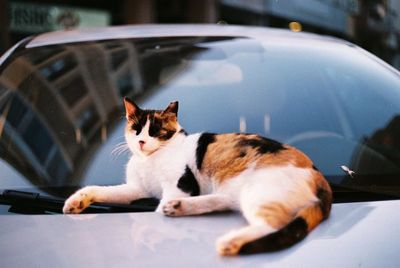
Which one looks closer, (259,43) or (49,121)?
(49,121)

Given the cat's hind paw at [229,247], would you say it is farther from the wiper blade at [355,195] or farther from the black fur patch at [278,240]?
the wiper blade at [355,195]

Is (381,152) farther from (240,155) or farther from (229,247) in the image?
(229,247)

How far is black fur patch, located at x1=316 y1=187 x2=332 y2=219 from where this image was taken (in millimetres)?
1739

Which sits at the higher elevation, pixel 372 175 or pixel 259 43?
pixel 259 43

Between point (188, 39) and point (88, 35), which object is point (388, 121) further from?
point (88, 35)

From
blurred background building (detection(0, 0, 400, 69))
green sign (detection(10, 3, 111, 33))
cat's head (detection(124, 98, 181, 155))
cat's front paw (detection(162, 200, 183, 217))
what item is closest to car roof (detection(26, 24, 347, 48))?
cat's head (detection(124, 98, 181, 155))

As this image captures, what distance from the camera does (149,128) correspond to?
6.38 feet

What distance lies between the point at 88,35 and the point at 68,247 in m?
1.57

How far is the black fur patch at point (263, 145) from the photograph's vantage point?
187 centimetres

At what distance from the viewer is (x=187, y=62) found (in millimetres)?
2762

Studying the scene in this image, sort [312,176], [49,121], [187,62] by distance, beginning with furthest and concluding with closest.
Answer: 1. [187,62]
2. [49,121]
3. [312,176]

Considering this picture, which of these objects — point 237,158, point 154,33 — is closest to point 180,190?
point 237,158

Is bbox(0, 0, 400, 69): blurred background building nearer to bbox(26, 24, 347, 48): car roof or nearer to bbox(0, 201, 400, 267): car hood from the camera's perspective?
bbox(26, 24, 347, 48): car roof

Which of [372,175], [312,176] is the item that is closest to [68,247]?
[312,176]
